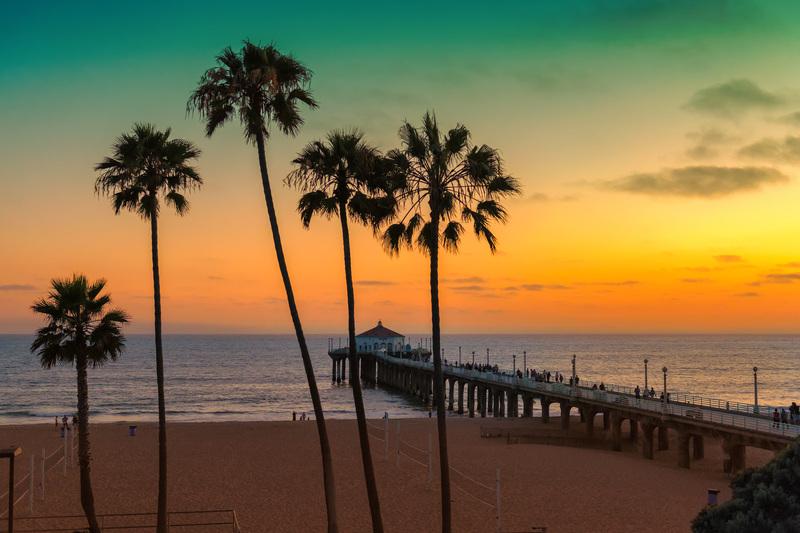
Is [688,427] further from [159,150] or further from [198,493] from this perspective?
[159,150]

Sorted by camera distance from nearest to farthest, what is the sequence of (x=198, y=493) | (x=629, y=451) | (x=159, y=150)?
1. (x=159, y=150)
2. (x=198, y=493)
3. (x=629, y=451)

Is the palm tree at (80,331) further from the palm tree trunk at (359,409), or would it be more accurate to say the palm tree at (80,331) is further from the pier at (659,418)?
the pier at (659,418)

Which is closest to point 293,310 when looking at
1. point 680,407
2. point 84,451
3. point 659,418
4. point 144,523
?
point 84,451

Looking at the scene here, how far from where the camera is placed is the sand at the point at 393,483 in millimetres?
19578

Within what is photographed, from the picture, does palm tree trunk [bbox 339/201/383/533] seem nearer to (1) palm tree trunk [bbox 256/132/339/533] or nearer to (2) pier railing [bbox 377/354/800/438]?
(1) palm tree trunk [bbox 256/132/339/533]

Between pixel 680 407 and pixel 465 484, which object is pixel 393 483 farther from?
pixel 680 407

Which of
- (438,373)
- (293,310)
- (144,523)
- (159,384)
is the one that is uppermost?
(293,310)

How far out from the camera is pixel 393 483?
2405cm

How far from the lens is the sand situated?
771 inches

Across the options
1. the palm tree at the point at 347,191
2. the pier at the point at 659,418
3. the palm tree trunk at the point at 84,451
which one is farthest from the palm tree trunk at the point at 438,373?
the pier at the point at 659,418

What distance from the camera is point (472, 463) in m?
28.0

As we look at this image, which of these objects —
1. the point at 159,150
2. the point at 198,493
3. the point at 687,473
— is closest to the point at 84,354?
the point at 159,150

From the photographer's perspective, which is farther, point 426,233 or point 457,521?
point 457,521

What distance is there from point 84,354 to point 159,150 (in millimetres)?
5370
